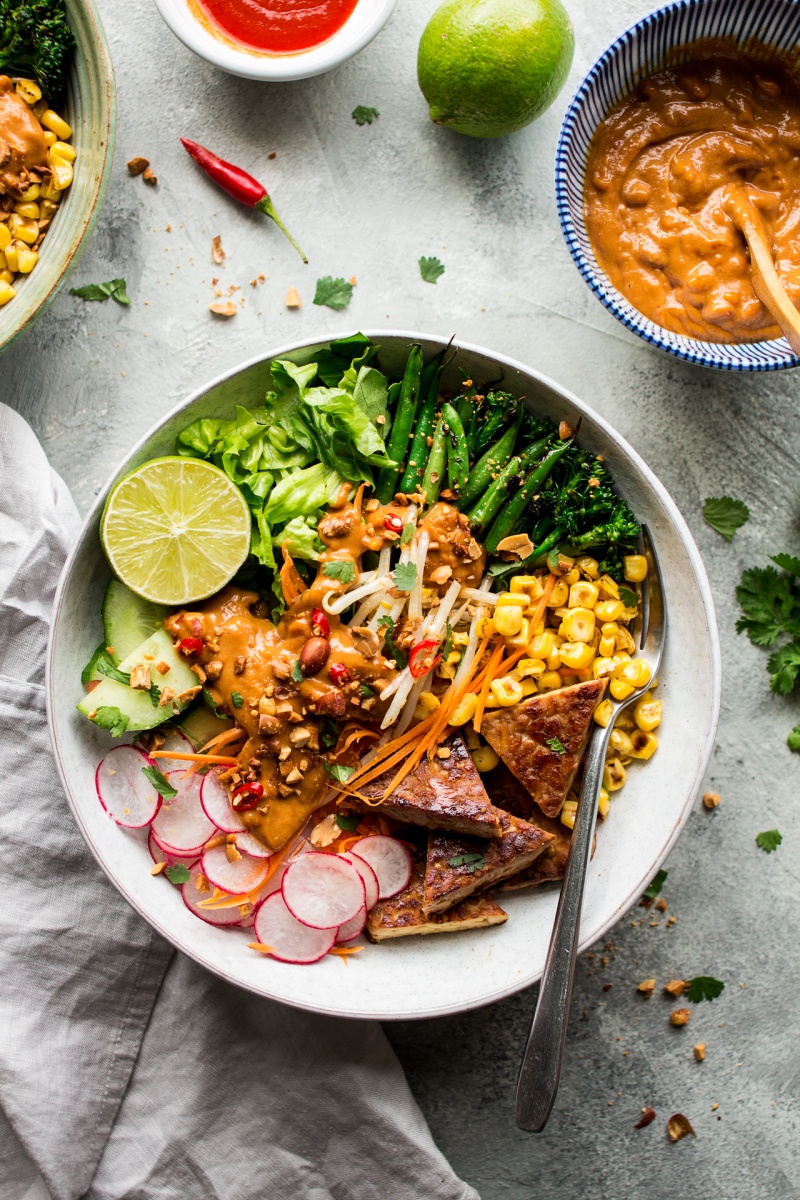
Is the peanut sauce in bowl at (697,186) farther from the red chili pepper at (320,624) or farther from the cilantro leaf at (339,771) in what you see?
the cilantro leaf at (339,771)

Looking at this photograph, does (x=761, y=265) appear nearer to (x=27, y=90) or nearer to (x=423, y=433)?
(x=423, y=433)

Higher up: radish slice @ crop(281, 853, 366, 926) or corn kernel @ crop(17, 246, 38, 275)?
corn kernel @ crop(17, 246, 38, 275)

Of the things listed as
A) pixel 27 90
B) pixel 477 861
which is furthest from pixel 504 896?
pixel 27 90

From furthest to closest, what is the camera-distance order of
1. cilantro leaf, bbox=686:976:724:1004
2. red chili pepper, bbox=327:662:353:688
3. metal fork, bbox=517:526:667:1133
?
cilantro leaf, bbox=686:976:724:1004 → red chili pepper, bbox=327:662:353:688 → metal fork, bbox=517:526:667:1133

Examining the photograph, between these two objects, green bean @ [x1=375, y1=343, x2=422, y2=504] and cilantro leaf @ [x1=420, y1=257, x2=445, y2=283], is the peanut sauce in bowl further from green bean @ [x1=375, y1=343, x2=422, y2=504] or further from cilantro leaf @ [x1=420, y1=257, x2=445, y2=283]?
green bean @ [x1=375, y1=343, x2=422, y2=504]

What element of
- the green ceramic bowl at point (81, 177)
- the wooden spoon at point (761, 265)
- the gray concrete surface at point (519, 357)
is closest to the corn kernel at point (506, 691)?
the gray concrete surface at point (519, 357)

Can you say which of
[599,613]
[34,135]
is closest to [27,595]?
[34,135]

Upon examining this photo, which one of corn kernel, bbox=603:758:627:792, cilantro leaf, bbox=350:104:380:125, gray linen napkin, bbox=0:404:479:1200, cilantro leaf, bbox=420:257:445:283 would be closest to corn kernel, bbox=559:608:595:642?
corn kernel, bbox=603:758:627:792

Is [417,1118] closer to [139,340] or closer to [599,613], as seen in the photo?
[599,613]
